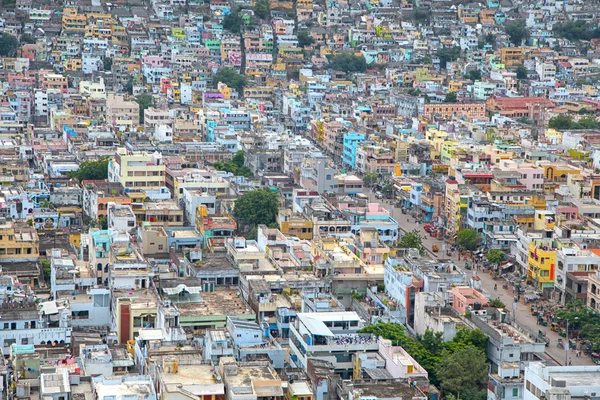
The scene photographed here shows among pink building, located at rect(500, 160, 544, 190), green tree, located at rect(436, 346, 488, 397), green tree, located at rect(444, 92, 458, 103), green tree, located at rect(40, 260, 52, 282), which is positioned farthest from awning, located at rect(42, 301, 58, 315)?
green tree, located at rect(444, 92, 458, 103)

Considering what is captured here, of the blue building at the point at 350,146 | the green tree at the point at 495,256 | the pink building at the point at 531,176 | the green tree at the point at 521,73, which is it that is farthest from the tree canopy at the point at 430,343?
the green tree at the point at 521,73

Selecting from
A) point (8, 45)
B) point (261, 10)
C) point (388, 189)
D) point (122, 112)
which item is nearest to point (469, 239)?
point (388, 189)

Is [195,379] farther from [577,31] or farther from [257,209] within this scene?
[577,31]

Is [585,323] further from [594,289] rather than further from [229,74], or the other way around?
[229,74]

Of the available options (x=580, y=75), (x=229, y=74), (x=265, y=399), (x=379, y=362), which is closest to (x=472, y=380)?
(x=379, y=362)

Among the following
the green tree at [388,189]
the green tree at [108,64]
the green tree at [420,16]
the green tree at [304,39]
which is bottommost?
the green tree at [388,189]

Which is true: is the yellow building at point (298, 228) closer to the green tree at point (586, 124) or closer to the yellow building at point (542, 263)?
the yellow building at point (542, 263)

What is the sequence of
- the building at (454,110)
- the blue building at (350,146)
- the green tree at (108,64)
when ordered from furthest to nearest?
the green tree at (108,64) → the building at (454,110) → the blue building at (350,146)
